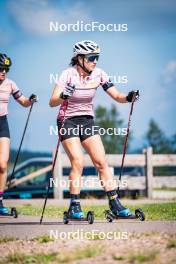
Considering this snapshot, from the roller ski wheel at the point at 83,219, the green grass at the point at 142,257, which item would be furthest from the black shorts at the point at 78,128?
the green grass at the point at 142,257

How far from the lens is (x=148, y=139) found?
108m

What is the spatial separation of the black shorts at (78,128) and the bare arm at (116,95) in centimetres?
44

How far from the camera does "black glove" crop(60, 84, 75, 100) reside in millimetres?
8648

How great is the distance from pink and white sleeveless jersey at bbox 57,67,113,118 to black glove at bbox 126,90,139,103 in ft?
1.40

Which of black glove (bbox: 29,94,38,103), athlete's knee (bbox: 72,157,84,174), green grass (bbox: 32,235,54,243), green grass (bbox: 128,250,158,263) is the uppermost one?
black glove (bbox: 29,94,38,103)

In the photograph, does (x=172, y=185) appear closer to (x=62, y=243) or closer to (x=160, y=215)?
(x=160, y=215)

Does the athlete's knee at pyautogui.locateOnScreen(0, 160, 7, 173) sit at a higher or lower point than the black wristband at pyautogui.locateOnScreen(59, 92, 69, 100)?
lower

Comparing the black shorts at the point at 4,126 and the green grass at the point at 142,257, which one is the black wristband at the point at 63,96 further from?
the green grass at the point at 142,257

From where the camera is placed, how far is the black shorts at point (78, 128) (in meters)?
9.06

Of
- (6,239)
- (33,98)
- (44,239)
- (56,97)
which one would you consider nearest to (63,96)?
(56,97)

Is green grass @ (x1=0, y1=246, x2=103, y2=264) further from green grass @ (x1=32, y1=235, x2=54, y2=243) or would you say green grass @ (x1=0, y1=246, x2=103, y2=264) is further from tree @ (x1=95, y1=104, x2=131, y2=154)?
tree @ (x1=95, y1=104, x2=131, y2=154)

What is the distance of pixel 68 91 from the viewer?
8.66m

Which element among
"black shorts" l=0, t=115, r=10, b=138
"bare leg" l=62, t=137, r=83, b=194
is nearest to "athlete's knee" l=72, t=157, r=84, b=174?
"bare leg" l=62, t=137, r=83, b=194

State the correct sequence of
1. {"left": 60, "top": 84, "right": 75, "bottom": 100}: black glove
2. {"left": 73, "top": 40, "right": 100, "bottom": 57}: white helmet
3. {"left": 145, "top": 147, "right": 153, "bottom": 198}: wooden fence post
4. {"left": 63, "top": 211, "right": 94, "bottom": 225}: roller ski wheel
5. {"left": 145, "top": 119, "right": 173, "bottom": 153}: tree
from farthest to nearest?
{"left": 145, "top": 119, "right": 173, "bottom": 153}: tree < {"left": 145, "top": 147, "right": 153, "bottom": 198}: wooden fence post < {"left": 73, "top": 40, "right": 100, "bottom": 57}: white helmet < {"left": 63, "top": 211, "right": 94, "bottom": 225}: roller ski wheel < {"left": 60, "top": 84, "right": 75, "bottom": 100}: black glove
